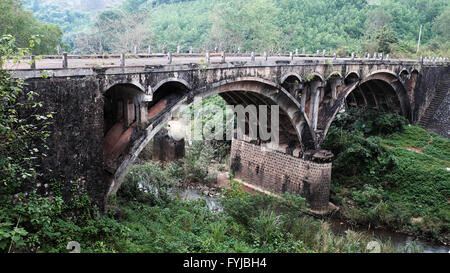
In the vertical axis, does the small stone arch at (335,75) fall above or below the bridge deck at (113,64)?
below

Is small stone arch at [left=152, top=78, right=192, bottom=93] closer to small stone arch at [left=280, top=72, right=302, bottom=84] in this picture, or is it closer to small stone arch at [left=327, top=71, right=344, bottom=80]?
small stone arch at [left=280, top=72, right=302, bottom=84]

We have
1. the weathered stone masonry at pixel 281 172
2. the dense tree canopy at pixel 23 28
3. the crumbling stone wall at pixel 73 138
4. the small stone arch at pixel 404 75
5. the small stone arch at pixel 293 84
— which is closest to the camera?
the crumbling stone wall at pixel 73 138

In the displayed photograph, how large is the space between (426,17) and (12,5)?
62.3m

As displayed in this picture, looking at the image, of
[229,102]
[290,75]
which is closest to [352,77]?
[290,75]

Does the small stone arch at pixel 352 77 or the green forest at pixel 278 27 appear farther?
the green forest at pixel 278 27

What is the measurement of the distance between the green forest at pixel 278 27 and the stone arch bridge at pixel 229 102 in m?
12.2

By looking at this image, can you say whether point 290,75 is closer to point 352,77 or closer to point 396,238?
point 352,77

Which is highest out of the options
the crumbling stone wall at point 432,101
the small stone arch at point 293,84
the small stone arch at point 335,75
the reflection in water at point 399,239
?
the small stone arch at point 335,75

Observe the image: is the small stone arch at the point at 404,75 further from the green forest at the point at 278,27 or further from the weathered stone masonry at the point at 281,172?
the weathered stone masonry at the point at 281,172

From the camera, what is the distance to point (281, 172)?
2406 centimetres

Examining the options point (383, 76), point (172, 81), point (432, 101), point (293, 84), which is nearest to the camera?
point (172, 81)

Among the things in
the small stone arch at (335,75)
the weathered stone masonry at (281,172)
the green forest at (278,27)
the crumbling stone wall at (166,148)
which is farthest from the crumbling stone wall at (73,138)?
the green forest at (278,27)

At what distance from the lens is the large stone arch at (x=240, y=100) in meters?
12.5

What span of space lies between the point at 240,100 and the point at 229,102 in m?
1.20
